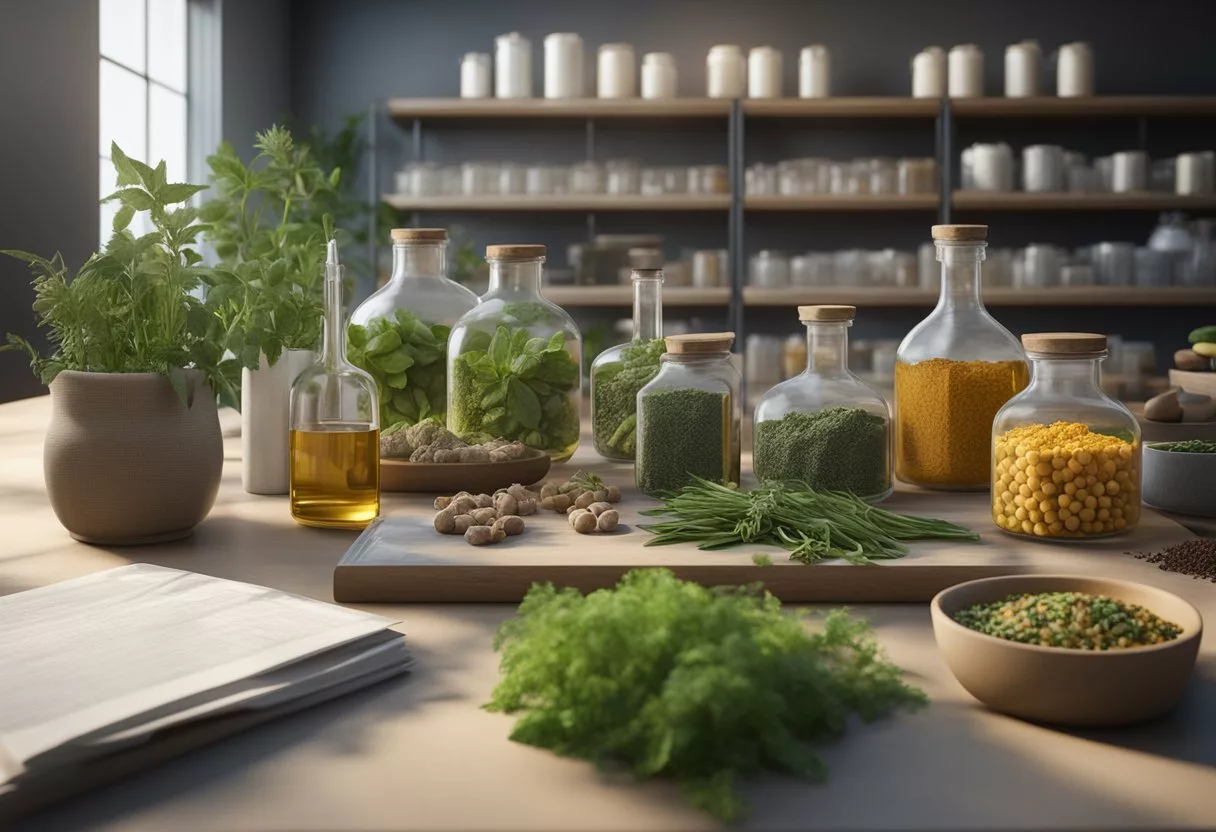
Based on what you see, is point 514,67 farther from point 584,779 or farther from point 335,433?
point 584,779

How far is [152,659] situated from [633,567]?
386mm

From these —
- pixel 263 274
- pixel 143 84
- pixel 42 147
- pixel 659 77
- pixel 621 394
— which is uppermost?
pixel 659 77

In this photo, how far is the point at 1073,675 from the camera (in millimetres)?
675

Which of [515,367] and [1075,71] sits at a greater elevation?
[1075,71]

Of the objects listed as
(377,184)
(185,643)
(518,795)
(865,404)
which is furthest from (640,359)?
(377,184)

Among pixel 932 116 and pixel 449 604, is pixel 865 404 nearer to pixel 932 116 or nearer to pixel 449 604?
pixel 449 604

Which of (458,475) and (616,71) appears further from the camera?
(616,71)

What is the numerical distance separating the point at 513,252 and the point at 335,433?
44cm

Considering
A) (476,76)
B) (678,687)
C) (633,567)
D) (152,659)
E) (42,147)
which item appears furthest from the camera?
(476,76)

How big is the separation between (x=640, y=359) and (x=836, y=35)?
3888 millimetres

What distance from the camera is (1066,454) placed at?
1077 mm

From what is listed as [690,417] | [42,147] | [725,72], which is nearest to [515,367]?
[690,417]

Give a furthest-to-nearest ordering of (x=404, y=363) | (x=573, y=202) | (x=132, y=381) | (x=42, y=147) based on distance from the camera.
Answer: (x=573, y=202), (x=42, y=147), (x=404, y=363), (x=132, y=381)

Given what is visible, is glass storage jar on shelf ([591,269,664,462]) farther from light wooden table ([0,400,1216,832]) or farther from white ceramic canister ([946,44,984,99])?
white ceramic canister ([946,44,984,99])
